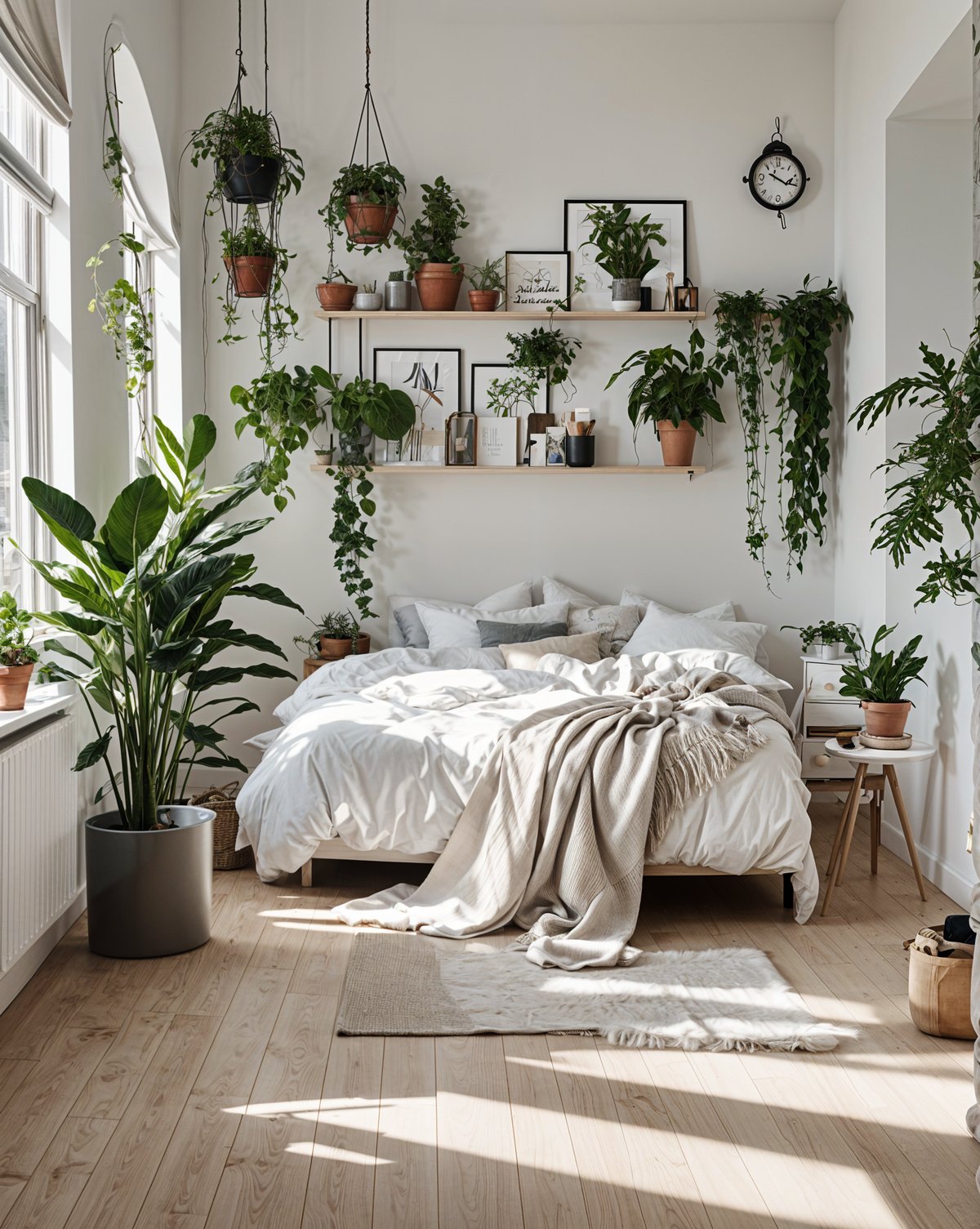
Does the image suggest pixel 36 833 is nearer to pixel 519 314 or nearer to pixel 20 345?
pixel 20 345

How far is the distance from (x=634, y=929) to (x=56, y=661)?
202 cm

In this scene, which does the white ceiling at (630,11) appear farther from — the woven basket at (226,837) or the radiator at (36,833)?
the radiator at (36,833)

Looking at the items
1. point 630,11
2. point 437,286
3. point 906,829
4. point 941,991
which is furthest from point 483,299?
point 941,991

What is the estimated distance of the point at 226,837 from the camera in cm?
448

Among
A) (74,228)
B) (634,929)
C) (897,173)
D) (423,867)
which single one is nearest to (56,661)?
(74,228)

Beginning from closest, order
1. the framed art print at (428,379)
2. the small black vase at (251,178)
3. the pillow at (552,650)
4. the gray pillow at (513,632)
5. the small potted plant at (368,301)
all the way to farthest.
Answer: the pillow at (552,650) → the small black vase at (251,178) → the gray pillow at (513,632) → the small potted plant at (368,301) → the framed art print at (428,379)

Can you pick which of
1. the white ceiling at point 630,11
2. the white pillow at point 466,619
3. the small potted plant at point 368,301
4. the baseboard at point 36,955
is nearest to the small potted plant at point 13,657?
the baseboard at point 36,955

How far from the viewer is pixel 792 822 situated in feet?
12.5

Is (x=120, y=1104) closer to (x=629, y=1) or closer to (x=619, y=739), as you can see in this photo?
(x=619, y=739)

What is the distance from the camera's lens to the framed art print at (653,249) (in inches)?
220

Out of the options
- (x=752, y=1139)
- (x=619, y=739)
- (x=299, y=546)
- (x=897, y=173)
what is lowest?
(x=752, y=1139)

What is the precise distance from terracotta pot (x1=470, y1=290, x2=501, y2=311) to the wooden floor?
3227mm

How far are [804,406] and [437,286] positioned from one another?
1796 mm

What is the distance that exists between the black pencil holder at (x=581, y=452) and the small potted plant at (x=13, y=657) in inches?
117
